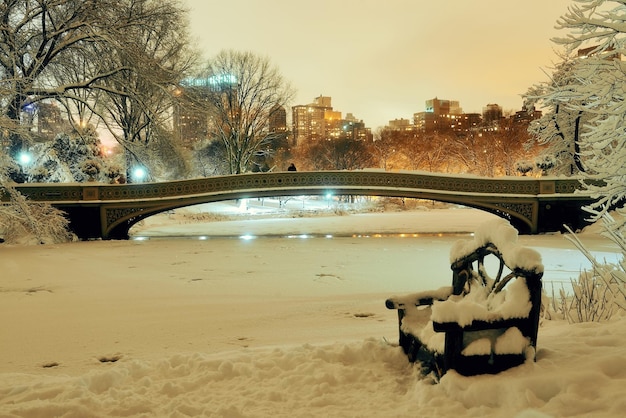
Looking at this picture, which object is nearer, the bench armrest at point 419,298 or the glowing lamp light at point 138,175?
the bench armrest at point 419,298

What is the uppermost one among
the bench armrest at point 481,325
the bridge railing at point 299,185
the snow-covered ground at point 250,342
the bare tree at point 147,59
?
the bare tree at point 147,59

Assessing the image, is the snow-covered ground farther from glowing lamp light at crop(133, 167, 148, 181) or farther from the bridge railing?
glowing lamp light at crop(133, 167, 148, 181)

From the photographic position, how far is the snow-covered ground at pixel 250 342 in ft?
10.5

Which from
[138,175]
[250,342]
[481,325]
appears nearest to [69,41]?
[138,175]

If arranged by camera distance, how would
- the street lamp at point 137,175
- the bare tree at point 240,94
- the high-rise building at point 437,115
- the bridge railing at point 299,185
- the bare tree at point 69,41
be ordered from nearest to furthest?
the bare tree at point 69,41
the bridge railing at point 299,185
the street lamp at point 137,175
the bare tree at point 240,94
the high-rise building at point 437,115

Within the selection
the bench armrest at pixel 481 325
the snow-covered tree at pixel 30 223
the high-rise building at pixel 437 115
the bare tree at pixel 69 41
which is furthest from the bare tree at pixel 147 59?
the high-rise building at pixel 437 115

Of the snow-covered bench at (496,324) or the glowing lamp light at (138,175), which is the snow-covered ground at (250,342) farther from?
the glowing lamp light at (138,175)

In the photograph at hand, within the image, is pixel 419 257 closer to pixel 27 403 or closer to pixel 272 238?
pixel 272 238

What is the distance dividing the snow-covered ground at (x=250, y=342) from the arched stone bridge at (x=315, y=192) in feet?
11.0

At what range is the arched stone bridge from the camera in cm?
1916

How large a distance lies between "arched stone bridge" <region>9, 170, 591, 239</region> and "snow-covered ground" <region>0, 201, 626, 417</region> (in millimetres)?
3347

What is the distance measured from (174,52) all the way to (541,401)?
19219 millimetres

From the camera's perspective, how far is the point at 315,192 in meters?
21.9

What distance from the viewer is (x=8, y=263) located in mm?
13062
